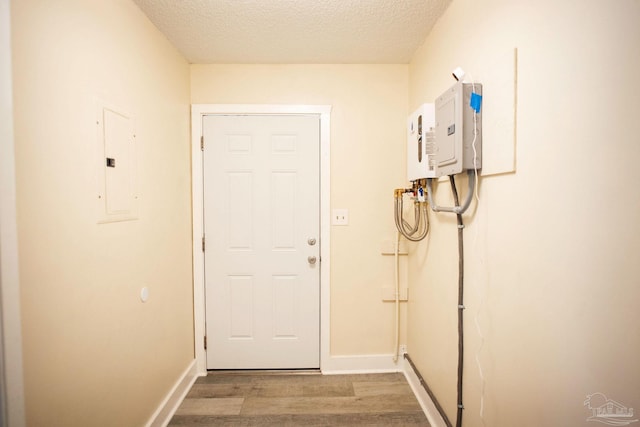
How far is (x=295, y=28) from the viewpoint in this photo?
1.88m

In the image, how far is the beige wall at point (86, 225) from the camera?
1.00 meters

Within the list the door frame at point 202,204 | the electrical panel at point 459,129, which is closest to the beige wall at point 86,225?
the door frame at point 202,204

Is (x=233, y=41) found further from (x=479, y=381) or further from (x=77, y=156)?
(x=479, y=381)

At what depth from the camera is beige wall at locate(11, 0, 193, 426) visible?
100 centimetres

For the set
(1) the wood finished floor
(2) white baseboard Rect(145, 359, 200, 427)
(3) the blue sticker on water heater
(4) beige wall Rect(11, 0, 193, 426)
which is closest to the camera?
(4) beige wall Rect(11, 0, 193, 426)

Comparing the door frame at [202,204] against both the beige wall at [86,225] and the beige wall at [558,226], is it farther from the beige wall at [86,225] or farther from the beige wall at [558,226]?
the beige wall at [558,226]

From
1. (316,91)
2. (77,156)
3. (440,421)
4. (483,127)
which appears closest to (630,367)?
(483,127)

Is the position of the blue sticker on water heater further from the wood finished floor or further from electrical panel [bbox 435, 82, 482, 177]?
the wood finished floor

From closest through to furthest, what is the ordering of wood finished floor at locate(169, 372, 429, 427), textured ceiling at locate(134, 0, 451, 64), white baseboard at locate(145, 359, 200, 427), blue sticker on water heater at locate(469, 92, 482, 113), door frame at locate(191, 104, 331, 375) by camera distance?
blue sticker on water heater at locate(469, 92, 482, 113) → textured ceiling at locate(134, 0, 451, 64) → white baseboard at locate(145, 359, 200, 427) → wood finished floor at locate(169, 372, 429, 427) → door frame at locate(191, 104, 331, 375)

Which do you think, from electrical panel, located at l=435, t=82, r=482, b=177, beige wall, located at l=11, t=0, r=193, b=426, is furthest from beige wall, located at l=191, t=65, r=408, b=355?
electrical panel, located at l=435, t=82, r=482, b=177

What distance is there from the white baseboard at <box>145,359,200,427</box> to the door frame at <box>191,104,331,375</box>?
11 cm

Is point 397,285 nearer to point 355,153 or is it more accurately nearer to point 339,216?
point 339,216

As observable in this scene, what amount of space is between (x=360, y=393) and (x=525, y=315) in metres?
1.54

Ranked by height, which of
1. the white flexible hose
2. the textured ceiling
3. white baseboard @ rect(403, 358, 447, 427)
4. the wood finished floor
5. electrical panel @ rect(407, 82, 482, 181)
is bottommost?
the wood finished floor
